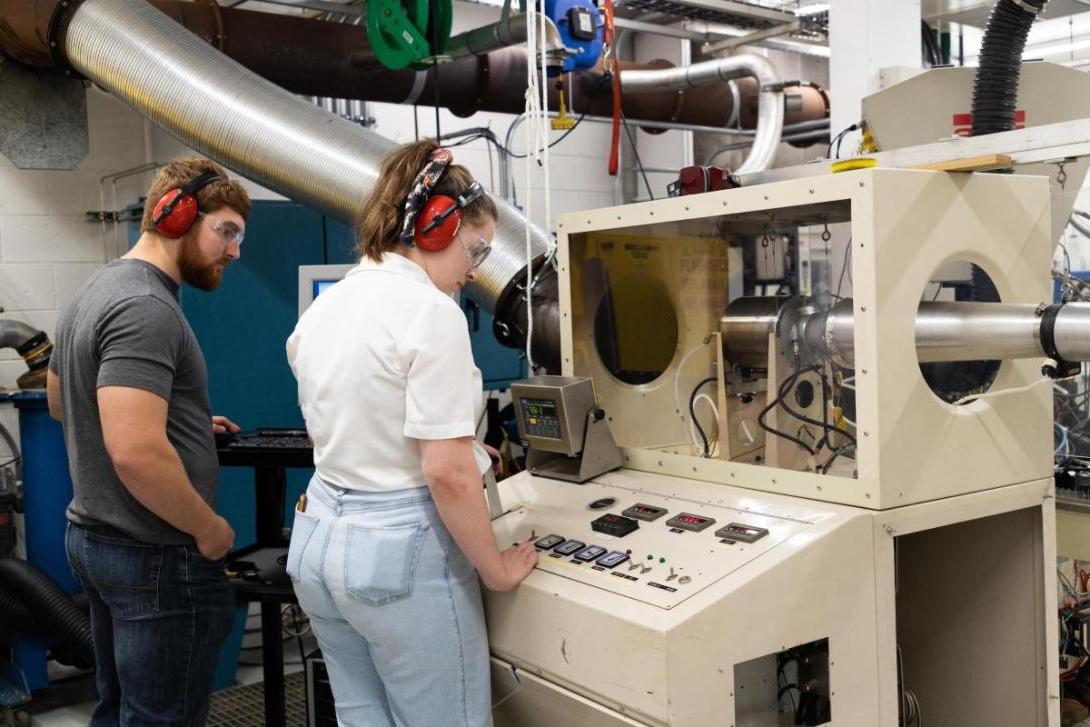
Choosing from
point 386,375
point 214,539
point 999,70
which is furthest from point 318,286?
point 999,70

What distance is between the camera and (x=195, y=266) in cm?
179

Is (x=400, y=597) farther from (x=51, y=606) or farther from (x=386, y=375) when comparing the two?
(x=51, y=606)

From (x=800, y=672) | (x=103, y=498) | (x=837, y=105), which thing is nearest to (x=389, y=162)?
(x=103, y=498)

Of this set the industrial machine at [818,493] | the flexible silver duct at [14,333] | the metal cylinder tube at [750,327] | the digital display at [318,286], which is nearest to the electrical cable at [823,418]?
the industrial machine at [818,493]

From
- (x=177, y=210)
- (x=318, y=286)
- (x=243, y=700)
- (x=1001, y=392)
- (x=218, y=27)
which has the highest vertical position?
(x=218, y=27)

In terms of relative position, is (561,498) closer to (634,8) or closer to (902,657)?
(902,657)

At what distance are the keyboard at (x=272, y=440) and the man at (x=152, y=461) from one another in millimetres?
357

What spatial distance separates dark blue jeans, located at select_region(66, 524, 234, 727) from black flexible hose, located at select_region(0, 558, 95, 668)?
127 centimetres

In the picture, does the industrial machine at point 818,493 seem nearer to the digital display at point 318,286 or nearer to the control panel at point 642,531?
the control panel at point 642,531

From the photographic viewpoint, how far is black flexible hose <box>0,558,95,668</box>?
285cm

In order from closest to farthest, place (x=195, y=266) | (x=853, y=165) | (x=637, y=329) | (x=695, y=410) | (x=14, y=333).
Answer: (x=853, y=165) < (x=195, y=266) < (x=695, y=410) < (x=637, y=329) < (x=14, y=333)

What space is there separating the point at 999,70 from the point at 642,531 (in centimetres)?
103

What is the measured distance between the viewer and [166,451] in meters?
1.60

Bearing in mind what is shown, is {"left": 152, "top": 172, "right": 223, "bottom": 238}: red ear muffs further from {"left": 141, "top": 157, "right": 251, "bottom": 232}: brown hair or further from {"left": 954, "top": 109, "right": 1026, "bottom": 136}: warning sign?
{"left": 954, "top": 109, "right": 1026, "bottom": 136}: warning sign
